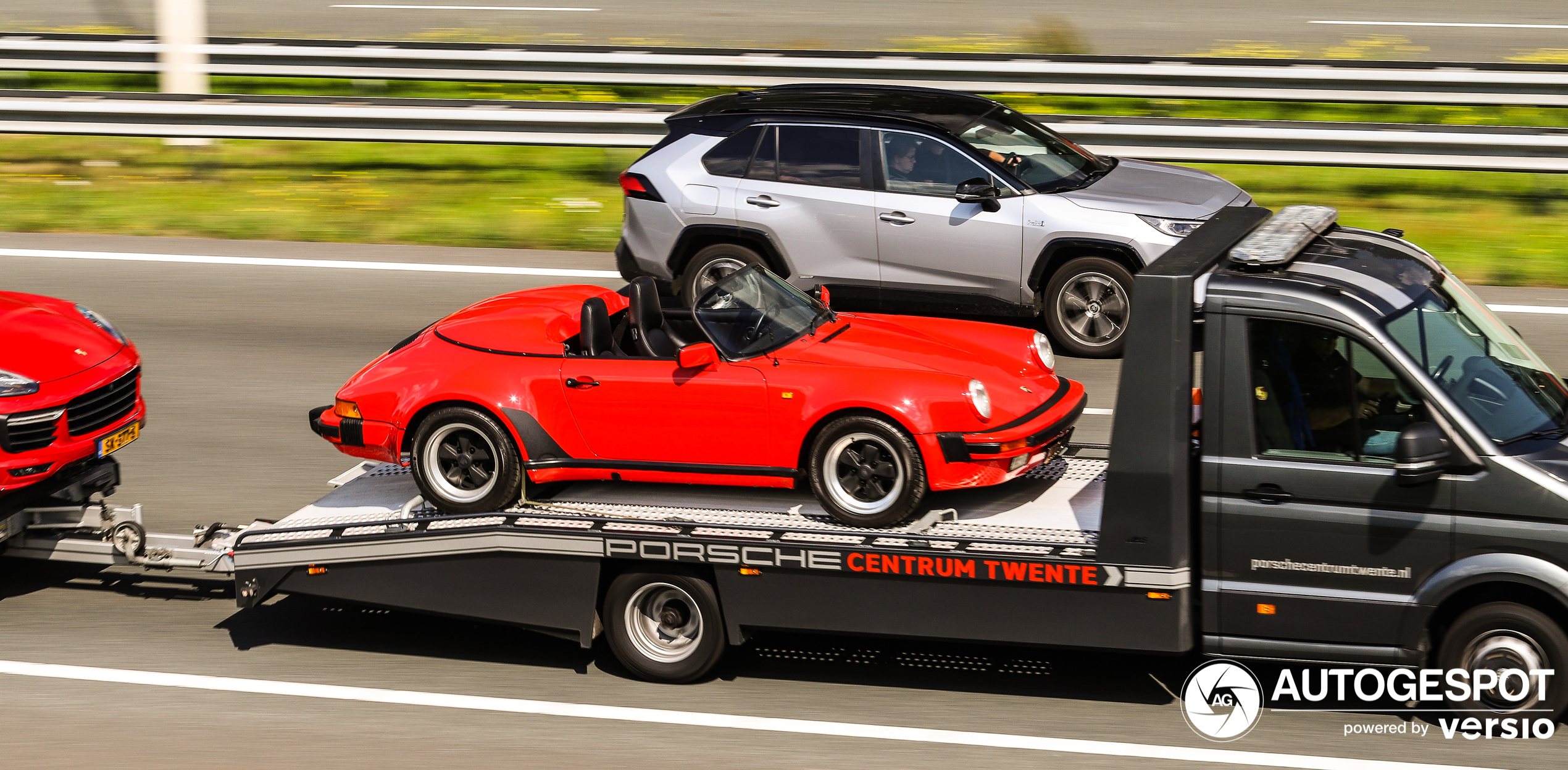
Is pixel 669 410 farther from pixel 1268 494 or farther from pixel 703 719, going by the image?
pixel 1268 494

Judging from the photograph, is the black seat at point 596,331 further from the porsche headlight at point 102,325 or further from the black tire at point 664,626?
the porsche headlight at point 102,325

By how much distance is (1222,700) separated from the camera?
615 centimetres

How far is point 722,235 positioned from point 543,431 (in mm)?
4717

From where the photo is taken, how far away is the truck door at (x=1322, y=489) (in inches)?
220

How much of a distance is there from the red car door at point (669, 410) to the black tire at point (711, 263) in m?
4.52

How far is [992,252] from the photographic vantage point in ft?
35.1

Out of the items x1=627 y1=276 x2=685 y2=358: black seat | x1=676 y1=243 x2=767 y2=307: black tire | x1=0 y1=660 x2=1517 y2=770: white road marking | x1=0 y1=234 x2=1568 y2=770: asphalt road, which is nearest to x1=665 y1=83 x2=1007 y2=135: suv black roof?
x1=676 y1=243 x2=767 y2=307: black tire

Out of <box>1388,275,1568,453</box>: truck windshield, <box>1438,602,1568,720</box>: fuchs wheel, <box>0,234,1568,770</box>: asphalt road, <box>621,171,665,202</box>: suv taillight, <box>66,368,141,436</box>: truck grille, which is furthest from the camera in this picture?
<box>621,171,665,202</box>: suv taillight

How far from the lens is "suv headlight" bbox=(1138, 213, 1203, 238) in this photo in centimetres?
1042

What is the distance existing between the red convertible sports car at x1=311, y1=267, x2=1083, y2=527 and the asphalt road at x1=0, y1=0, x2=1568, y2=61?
1281cm

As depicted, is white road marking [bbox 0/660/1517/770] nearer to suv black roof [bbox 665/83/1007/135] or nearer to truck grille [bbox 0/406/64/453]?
truck grille [bbox 0/406/64/453]

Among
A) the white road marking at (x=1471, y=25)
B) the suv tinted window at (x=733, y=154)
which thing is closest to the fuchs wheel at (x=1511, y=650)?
the suv tinted window at (x=733, y=154)

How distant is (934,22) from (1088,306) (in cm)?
1078

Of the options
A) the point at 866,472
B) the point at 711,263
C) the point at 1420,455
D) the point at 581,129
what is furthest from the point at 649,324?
the point at 581,129
